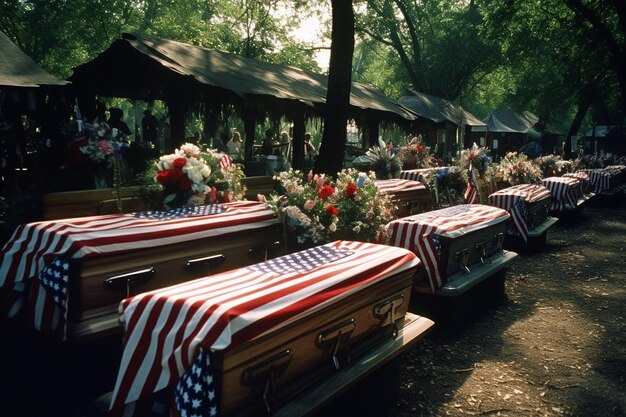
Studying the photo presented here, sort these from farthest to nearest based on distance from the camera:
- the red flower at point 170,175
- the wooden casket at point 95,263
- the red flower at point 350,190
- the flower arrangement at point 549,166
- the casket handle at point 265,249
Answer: the flower arrangement at point 549,166
the red flower at point 170,175
the red flower at point 350,190
the casket handle at point 265,249
the wooden casket at point 95,263

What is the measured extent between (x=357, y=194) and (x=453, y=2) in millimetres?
44317

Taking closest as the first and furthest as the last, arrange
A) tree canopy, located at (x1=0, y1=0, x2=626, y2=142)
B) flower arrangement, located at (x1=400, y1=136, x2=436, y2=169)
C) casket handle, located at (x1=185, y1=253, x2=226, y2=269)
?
casket handle, located at (x1=185, y1=253, x2=226, y2=269) → flower arrangement, located at (x1=400, y1=136, x2=436, y2=169) → tree canopy, located at (x1=0, y1=0, x2=626, y2=142)

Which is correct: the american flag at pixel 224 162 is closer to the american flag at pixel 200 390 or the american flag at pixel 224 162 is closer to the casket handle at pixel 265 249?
the casket handle at pixel 265 249

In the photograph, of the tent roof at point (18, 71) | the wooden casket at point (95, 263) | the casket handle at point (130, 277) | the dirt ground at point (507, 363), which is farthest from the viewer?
the tent roof at point (18, 71)

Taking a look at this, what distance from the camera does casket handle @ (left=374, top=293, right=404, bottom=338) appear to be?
11.8ft

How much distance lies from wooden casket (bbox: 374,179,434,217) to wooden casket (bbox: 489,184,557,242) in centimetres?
143

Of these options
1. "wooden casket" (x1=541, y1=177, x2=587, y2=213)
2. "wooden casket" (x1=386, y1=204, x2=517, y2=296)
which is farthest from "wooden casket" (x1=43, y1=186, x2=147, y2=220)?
"wooden casket" (x1=541, y1=177, x2=587, y2=213)

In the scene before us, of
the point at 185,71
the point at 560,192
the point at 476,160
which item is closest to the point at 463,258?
the point at 476,160

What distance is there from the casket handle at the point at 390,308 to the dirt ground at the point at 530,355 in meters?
0.70

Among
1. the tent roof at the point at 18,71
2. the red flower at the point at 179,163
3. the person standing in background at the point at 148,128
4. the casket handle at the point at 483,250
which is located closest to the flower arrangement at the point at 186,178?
the red flower at the point at 179,163

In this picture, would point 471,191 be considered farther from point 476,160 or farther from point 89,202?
point 89,202

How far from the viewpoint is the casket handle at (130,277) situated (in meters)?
3.52

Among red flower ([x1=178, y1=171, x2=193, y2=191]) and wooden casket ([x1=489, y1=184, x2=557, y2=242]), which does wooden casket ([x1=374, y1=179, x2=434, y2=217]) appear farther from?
red flower ([x1=178, y1=171, x2=193, y2=191])

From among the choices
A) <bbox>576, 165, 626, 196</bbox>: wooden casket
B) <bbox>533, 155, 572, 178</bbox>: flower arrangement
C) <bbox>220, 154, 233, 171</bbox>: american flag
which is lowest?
<bbox>576, 165, 626, 196</bbox>: wooden casket
